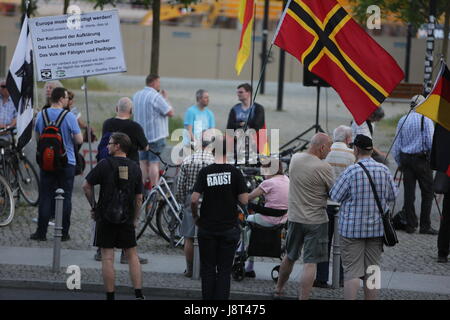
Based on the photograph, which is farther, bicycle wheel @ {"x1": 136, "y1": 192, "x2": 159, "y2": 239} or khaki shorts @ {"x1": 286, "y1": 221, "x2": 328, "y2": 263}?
bicycle wheel @ {"x1": 136, "y1": 192, "x2": 159, "y2": 239}

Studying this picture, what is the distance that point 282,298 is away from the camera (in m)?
9.63

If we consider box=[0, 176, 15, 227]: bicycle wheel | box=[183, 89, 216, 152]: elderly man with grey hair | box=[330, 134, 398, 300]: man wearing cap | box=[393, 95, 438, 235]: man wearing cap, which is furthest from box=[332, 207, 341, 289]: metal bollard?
box=[0, 176, 15, 227]: bicycle wheel

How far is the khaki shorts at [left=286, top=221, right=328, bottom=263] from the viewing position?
911cm

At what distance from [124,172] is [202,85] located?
2674 centimetres

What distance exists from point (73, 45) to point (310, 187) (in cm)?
464

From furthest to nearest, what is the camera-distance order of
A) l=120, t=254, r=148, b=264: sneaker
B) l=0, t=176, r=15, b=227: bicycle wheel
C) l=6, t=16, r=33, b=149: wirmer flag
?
l=0, t=176, r=15, b=227: bicycle wheel → l=6, t=16, r=33, b=149: wirmer flag → l=120, t=254, r=148, b=264: sneaker

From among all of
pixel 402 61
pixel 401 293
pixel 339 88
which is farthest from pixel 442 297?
pixel 402 61

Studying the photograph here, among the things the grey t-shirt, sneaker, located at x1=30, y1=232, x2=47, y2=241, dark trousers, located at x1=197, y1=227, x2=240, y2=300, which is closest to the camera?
dark trousers, located at x1=197, y1=227, x2=240, y2=300

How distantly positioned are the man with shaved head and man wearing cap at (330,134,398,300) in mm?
345

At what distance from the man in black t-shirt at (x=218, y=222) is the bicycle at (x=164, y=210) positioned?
306cm

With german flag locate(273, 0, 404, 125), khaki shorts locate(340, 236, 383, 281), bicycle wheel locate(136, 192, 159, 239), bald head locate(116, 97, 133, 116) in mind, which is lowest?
bicycle wheel locate(136, 192, 159, 239)

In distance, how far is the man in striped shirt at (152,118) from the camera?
14.0m

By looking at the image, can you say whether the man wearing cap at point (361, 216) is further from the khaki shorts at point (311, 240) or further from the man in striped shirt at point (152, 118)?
the man in striped shirt at point (152, 118)

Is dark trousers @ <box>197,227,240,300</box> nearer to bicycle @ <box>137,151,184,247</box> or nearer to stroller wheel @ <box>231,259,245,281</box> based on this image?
stroller wheel @ <box>231,259,245,281</box>
